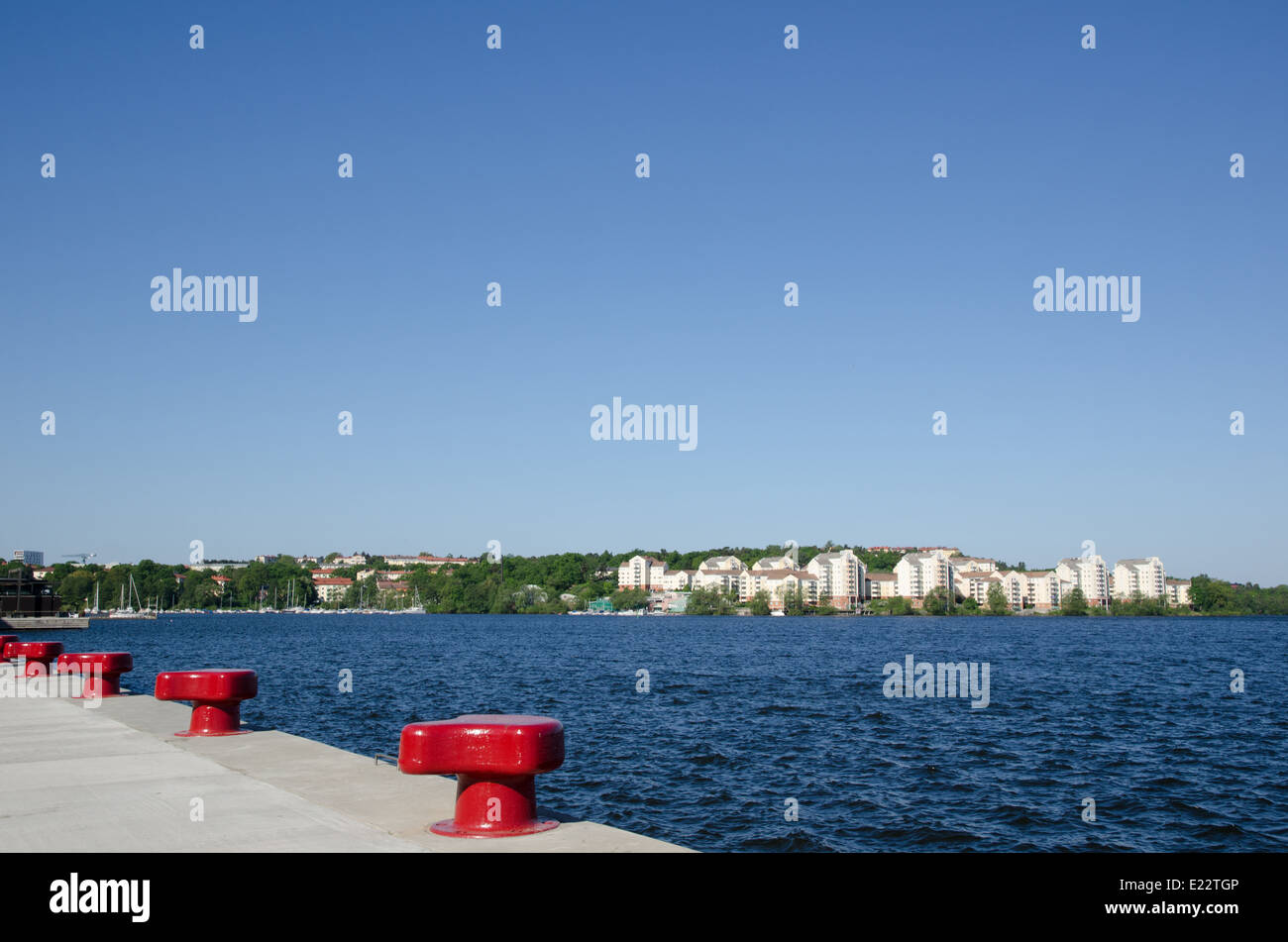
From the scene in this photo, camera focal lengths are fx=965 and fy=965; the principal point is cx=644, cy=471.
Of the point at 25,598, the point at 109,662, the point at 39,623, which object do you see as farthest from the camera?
the point at 25,598

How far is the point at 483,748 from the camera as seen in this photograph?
26.3 feet

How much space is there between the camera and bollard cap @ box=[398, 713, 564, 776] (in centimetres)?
797

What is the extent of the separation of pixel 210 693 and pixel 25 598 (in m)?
155

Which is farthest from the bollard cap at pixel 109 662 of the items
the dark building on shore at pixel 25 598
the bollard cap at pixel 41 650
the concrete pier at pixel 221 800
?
the dark building on shore at pixel 25 598

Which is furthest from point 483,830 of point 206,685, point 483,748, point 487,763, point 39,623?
point 39,623

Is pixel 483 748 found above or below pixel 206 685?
above

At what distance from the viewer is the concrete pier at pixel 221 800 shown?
772 cm

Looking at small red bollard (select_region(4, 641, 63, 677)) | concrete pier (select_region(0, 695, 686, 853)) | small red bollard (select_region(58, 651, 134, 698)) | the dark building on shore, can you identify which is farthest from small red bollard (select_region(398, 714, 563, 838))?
the dark building on shore

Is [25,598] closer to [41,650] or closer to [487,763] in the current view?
[41,650]

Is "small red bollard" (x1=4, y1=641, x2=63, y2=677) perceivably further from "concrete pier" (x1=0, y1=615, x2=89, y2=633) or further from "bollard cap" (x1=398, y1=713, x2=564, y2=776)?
"concrete pier" (x1=0, y1=615, x2=89, y2=633)

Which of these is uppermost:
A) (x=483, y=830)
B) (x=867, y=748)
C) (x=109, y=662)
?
(x=483, y=830)

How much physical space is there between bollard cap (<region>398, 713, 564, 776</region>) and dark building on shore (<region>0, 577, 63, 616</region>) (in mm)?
159196
